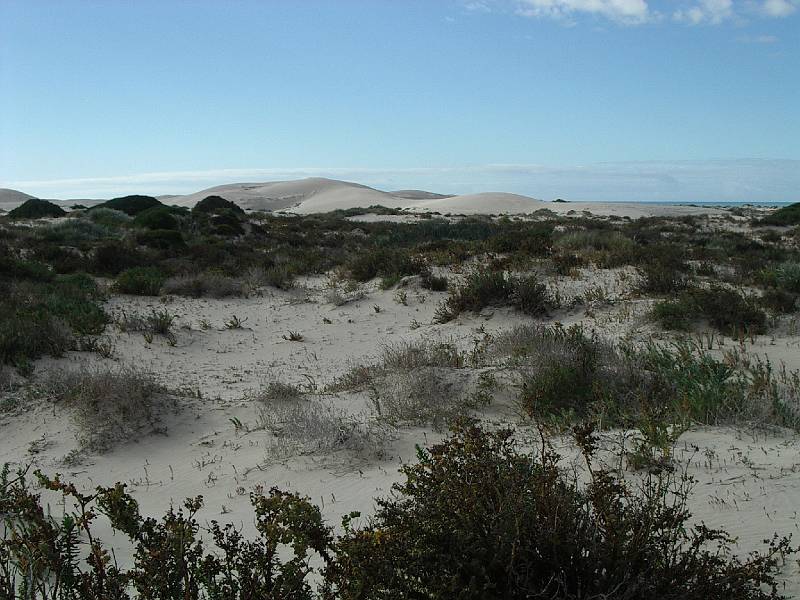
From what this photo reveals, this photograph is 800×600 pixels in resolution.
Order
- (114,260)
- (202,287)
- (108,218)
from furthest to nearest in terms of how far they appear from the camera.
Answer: (108,218), (114,260), (202,287)

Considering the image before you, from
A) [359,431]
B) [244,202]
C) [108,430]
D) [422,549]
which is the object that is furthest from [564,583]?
[244,202]

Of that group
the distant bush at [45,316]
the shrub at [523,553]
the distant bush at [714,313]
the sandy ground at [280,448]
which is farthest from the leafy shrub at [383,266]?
the shrub at [523,553]

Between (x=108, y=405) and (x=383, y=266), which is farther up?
(x=383, y=266)

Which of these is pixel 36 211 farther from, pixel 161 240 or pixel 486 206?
pixel 486 206

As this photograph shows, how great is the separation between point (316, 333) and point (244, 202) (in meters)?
53.1

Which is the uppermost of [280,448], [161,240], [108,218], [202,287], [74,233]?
[108,218]

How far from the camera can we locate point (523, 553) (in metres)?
2.30

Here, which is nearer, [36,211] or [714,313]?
[714,313]

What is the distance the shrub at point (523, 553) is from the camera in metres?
2.16

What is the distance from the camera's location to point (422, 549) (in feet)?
7.41

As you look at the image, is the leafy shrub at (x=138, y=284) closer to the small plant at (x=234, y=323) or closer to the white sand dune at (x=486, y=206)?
the small plant at (x=234, y=323)

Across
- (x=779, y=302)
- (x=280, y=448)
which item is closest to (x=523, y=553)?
(x=280, y=448)

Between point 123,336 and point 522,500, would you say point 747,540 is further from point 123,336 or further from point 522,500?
point 123,336

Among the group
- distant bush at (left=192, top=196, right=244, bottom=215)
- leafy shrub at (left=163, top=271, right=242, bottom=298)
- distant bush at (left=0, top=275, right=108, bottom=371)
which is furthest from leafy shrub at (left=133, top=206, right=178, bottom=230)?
leafy shrub at (left=163, top=271, right=242, bottom=298)
